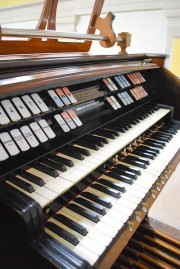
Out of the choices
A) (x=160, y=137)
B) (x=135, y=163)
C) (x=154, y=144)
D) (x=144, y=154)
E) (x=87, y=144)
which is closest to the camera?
(x=87, y=144)

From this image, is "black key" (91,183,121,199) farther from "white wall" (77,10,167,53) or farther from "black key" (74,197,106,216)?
"white wall" (77,10,167,53)

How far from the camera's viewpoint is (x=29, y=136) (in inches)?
37.2

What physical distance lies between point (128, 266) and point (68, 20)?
4.26 meters

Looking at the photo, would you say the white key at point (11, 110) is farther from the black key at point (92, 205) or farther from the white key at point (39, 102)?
the black key at point (92, 205)

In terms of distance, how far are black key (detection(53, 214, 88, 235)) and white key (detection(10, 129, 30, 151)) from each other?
317mm

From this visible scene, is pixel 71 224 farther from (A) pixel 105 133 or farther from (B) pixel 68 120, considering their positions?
(A) pixel 105 133

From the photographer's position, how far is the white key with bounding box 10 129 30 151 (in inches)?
35.3

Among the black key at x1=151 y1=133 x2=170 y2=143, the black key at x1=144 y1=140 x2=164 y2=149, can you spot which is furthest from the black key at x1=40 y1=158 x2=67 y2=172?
the black key at x1=151 y1=133 x2=170 y2=143

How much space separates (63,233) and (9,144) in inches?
15.6

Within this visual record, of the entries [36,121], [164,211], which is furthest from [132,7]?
[36,121]

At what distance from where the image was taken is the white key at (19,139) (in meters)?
0.90

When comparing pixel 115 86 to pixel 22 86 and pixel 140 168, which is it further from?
pixel 22 86

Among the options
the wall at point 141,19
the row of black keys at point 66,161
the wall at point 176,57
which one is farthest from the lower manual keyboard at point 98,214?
the wall at point 141,19

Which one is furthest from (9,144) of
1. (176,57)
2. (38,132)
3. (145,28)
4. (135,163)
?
(145,28)
